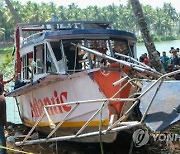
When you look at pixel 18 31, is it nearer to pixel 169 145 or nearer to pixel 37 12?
pixel 169 145

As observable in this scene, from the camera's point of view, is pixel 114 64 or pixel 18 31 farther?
pixel 18 31

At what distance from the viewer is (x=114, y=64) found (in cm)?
704

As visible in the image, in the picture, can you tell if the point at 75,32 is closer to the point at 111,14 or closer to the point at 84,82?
the point at 84,82

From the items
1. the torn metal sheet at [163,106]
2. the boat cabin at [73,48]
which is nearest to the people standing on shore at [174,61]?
the boat cabin at [73,48]

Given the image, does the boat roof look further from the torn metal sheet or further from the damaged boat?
the torn metal sheet

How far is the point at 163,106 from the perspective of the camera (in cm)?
606

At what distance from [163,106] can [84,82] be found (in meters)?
2.10

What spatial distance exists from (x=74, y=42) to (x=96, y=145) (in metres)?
2.52

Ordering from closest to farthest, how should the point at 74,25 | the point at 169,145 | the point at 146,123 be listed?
the point at 146,123 < the point at 169,145 < the point at 74,25

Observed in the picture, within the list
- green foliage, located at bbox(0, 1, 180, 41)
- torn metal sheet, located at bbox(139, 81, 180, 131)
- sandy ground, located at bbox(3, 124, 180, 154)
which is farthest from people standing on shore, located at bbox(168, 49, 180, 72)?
green foliage, located at bbox(0, 1, 180, 41)

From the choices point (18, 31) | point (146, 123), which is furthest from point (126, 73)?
point (18, 31)

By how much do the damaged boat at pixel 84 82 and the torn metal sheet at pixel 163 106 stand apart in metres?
0.03

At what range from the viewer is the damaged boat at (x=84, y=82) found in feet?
22.5

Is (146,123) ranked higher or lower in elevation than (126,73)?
lower
